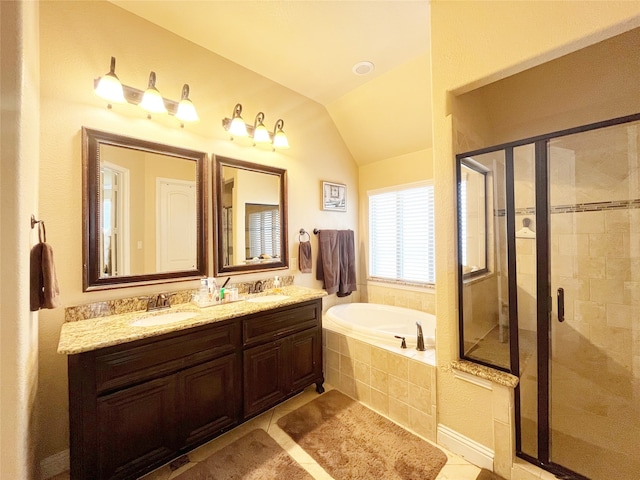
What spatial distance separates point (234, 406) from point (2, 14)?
2156 millimetres

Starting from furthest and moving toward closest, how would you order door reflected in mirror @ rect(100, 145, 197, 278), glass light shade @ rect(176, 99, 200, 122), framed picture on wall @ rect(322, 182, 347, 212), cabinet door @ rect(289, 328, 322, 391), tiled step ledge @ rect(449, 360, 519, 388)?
framed picture on wall @ rect(322, 182, 347, 212) → cabinet door @ rect(289, 328, 322, 391) → glass light shade @ rect(176, 99, 200, 122) → door reflected in mirror @ rect(100, 145, 197, 278) → tiled step ledge @ rect(449, 360, 519, 388)

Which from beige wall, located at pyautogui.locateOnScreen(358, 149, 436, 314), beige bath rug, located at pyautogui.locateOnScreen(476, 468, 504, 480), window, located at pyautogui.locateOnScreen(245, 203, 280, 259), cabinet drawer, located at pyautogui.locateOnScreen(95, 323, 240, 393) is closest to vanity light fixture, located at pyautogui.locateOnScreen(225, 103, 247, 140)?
window, located at pyautogui.locateOnScreen(245, 203, 280, 259)

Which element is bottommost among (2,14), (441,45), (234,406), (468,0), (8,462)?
(234,406)

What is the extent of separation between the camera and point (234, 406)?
1743mm

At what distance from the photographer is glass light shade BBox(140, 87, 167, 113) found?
1.75 m

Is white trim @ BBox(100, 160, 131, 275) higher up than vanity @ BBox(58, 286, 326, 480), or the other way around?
white trim @ BBox(100, 160, 131, 275)

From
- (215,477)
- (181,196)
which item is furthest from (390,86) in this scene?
(215,477)

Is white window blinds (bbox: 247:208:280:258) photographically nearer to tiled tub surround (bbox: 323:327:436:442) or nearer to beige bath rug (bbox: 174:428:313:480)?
Result: tiled tub surround (bbox: 323:327:436:442)

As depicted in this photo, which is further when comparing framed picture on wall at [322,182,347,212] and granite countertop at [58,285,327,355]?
framed picture on wall at [322,182,347,212]

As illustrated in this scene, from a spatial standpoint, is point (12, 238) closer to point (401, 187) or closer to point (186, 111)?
point (186, 111)

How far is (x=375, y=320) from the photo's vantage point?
3.04 meters

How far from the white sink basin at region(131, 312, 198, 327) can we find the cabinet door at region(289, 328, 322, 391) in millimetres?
800

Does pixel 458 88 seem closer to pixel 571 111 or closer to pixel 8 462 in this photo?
pixel 571 111

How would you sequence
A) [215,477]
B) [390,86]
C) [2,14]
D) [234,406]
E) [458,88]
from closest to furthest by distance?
1. [2,14]
2. [215,477]
3. [458,88]
4. [234,406]
5. [390,86]
